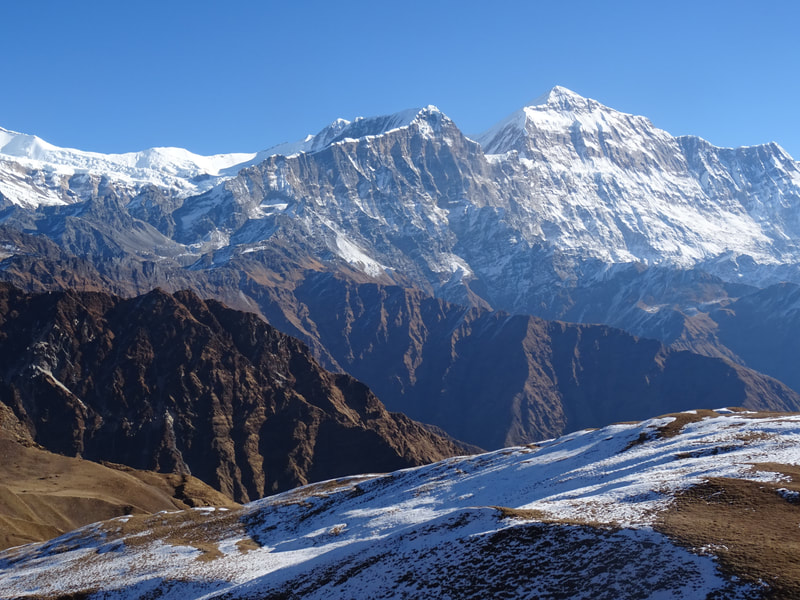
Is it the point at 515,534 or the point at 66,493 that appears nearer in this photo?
the point at 515,534

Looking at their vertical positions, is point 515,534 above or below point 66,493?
below

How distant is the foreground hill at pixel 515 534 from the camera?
51094mm

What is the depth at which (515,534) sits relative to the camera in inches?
2384

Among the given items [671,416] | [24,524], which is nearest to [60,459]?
[24,524]

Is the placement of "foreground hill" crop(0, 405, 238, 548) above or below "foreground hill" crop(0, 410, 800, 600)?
above

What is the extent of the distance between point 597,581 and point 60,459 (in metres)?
163

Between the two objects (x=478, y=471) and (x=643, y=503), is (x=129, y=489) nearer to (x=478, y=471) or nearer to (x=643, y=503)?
(x=478, y=471)

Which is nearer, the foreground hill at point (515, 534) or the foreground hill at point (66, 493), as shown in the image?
the foreground hill at point (515, 534)

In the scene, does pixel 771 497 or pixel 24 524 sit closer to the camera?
pixel 771 497

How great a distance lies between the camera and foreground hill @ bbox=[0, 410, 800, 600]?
5109cm

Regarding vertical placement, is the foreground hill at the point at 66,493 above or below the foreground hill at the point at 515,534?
above

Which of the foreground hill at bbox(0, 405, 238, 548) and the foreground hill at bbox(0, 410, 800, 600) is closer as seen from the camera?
the foreground hill at bbox(0, 410, 800, 600)

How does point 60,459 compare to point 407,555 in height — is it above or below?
above

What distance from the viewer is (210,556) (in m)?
85.8
